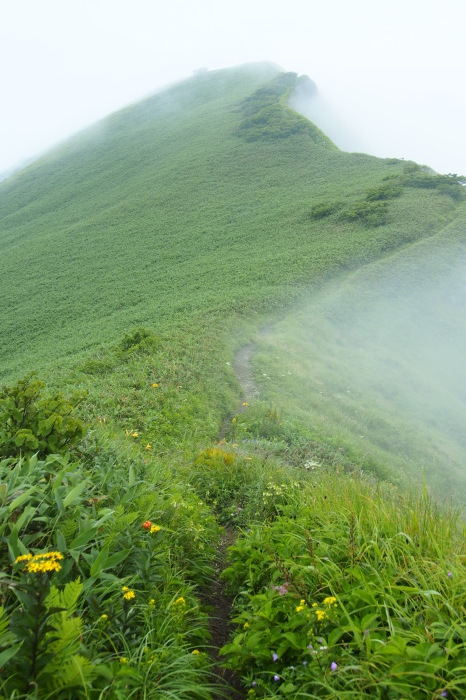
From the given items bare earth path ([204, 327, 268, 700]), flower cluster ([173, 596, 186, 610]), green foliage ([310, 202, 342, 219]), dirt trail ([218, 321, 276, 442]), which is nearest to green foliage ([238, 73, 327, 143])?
green foliage ([310, 202, 342, 219])

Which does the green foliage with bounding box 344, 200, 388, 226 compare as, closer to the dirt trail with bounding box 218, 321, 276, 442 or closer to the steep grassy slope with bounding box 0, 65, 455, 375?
the steep grassy slope with bounding box 0, 65, 455, 375

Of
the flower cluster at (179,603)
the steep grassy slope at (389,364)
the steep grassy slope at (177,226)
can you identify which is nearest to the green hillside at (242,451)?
the flower cluster at (179,603)

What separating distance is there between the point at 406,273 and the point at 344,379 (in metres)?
15.8

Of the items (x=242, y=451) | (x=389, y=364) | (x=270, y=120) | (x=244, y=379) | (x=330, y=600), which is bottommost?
(x=389, y=364)

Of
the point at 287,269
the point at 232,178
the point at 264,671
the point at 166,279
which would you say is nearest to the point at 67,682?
the point at 264,671

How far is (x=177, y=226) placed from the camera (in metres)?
47.4

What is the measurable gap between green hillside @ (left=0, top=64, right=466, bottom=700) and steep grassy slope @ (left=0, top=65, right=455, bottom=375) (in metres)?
0.38

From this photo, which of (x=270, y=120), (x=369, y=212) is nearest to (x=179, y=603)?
(x=369, y=212)

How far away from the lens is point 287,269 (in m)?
31.7

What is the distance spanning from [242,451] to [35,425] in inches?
160

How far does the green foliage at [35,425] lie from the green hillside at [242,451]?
22mm

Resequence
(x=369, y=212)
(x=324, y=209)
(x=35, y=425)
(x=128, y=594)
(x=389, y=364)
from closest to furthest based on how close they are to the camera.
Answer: (x=128, y=594)
(x=35, y=425)
(x=389, y=364)
(x=369, y=212)
(x=324, y=209)

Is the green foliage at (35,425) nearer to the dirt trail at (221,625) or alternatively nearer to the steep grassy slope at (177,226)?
the dirt trail at (221,625)

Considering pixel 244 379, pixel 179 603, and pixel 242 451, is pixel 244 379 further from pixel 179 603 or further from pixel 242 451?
pixel 179 603
